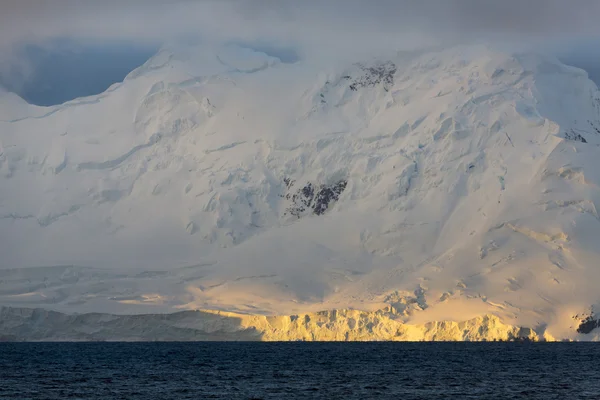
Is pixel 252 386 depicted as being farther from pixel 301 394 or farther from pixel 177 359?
pixel 177 359

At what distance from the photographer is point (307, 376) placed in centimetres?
14838

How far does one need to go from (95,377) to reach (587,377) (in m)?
56.5

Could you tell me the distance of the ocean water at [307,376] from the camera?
126625 millimetres

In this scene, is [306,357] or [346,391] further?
[306,357]

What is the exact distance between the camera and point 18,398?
122375 mm

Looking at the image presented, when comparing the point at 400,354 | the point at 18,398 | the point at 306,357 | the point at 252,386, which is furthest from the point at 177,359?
the point at 18,398

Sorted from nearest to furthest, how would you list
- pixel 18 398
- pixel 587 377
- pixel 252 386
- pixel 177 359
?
pixel 18 398 < pixel 252 386 < pixel 587 377 < pixel 177 359

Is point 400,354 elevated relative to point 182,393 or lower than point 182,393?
elevated

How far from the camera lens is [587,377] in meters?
146

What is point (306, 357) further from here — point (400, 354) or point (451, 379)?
point (451, 379)

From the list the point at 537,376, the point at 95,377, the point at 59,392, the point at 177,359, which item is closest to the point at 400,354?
the point at 177,359

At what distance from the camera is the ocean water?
415ft

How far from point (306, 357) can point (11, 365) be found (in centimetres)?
4328

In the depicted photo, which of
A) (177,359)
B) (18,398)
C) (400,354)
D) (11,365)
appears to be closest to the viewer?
(18,398)
